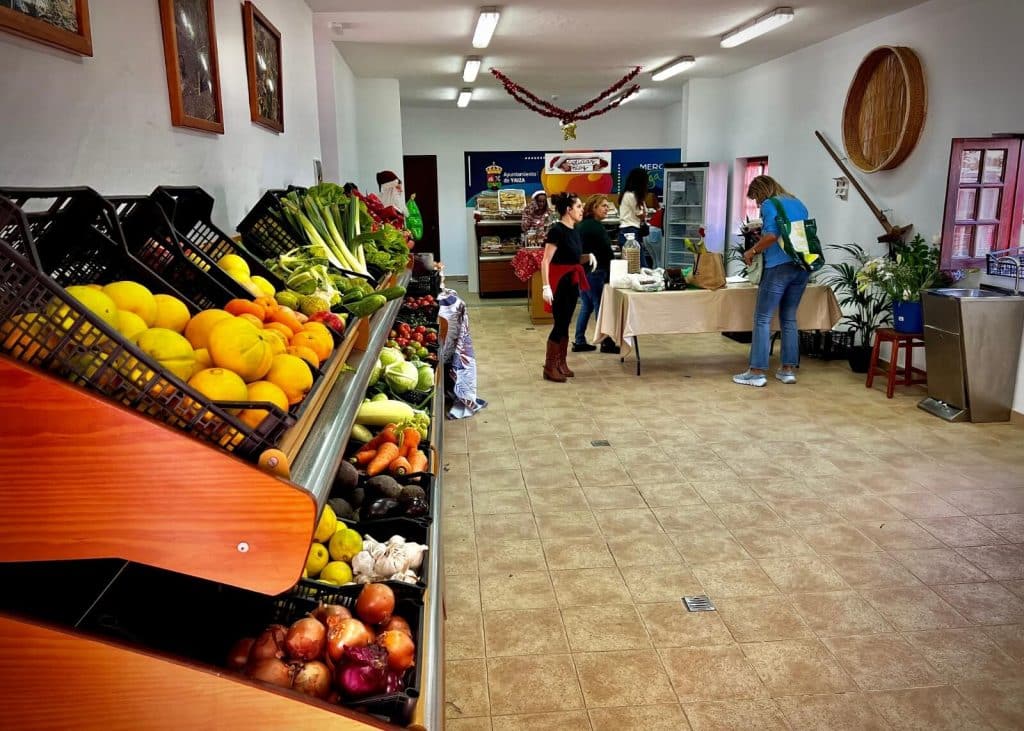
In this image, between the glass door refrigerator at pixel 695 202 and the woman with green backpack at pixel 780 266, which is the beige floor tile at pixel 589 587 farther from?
the glass door refrigerator at pixel 695 202

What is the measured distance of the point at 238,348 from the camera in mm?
1263

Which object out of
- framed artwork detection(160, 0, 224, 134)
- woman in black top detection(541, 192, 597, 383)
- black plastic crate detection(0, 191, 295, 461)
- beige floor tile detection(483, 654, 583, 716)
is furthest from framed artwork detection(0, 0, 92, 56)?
woman in black top detection(541, 192, 597, 383)

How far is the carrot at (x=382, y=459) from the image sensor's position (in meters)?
2.96

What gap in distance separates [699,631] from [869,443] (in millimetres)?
2831

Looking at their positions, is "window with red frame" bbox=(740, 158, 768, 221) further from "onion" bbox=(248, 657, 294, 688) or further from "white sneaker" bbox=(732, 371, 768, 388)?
"onion" bbox=(248, 657, 294, 688)

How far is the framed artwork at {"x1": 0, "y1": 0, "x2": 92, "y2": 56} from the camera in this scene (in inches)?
65.8

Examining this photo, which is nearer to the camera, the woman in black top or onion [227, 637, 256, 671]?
onion [227, 637, 256, 671]

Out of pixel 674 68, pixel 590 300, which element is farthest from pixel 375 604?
pixel 674 68

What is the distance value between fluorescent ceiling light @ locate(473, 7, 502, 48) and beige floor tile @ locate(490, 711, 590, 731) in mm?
6203

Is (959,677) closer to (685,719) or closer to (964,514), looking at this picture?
(685,719)

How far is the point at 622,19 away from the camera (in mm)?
7578

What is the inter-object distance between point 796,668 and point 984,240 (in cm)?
477

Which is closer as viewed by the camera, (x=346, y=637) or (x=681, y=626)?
(x=346, y=637)

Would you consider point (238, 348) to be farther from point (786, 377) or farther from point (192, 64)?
point (786, 377)
